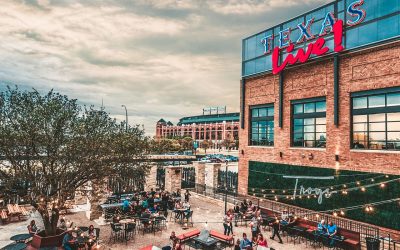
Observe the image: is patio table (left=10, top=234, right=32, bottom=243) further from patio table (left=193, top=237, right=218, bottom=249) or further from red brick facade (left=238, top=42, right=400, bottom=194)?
red brick facade (left=238, top=42, right=400, bottom=194)

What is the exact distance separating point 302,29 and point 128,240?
19.5 metres

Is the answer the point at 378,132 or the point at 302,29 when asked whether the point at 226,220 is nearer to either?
the point at 378,132

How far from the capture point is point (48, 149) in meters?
13.8

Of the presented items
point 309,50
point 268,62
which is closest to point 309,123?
point 309,50

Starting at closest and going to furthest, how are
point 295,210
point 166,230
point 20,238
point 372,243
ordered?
1. point 372,243
2. point 20,238
3. point 166,230
4. point 295,210

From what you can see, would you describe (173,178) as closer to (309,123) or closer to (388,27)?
(309,123)

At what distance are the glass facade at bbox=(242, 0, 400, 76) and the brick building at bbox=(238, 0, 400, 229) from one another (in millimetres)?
59

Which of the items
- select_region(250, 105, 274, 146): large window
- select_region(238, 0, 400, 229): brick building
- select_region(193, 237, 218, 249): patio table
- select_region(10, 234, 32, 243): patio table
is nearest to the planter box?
select_region(10, 234, 32, 243): patio table

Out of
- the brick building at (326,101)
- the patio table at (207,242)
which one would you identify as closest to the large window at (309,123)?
the brick building at (326,101)

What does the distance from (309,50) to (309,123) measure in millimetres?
5382

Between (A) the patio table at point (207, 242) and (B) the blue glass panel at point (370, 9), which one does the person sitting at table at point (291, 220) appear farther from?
(B) the blue glass panel at point (370, 9)

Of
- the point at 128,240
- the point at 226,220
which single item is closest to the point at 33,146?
the point at 128,240

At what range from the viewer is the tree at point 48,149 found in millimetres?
13258

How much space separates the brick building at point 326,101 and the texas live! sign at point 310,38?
0.24 feet
